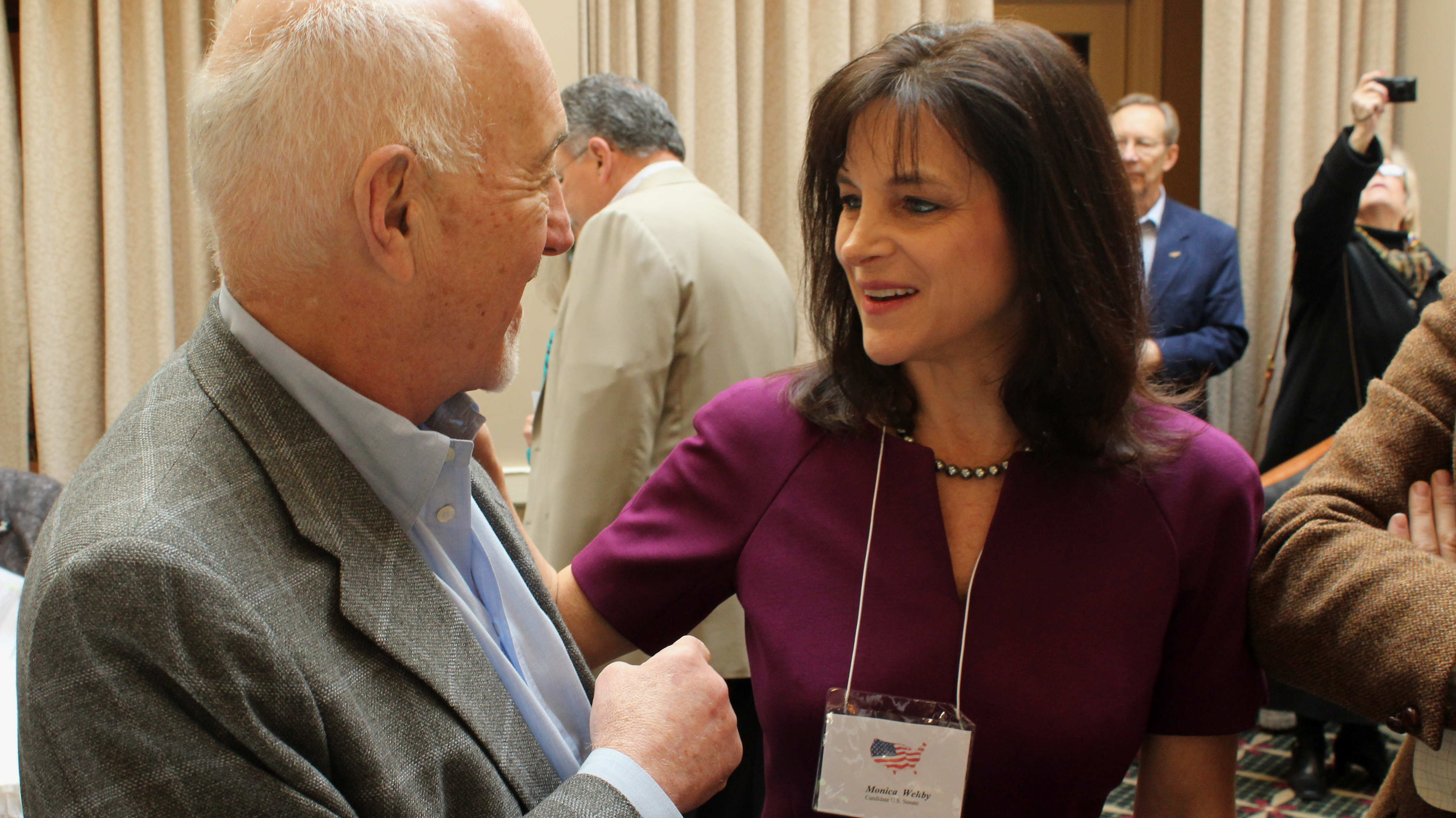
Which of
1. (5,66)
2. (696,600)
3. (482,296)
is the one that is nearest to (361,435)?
(482,296)

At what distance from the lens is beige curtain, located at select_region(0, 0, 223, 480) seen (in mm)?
3295

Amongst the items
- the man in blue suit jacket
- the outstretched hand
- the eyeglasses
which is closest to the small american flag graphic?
the outstretched hand

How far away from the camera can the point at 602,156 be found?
108 inches

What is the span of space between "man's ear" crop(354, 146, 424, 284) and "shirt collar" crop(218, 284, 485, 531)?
0.36 feet

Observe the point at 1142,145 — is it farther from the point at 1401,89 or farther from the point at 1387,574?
the point at 1387,574

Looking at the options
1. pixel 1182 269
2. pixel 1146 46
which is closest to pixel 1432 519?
pixel 1182 269

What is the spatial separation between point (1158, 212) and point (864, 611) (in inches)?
118

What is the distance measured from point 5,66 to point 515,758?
339 centimetres

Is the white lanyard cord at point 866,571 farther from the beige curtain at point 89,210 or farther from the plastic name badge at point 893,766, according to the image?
the beige curtain at point 89,210

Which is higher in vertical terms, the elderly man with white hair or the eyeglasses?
the eyeglasses

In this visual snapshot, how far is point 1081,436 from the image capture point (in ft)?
4.42

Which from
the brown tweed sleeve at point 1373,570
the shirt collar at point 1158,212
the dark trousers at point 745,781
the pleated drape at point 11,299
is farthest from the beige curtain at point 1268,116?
the pleated drape at point 11,299

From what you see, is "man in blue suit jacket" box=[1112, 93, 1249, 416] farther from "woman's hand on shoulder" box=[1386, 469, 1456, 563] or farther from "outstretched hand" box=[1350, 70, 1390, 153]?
"woman's hand on shoulder" box=[1386, 469, 1456, 563]

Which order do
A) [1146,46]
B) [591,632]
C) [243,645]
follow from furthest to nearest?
[1146,46] < [591,632] < [243,645]
